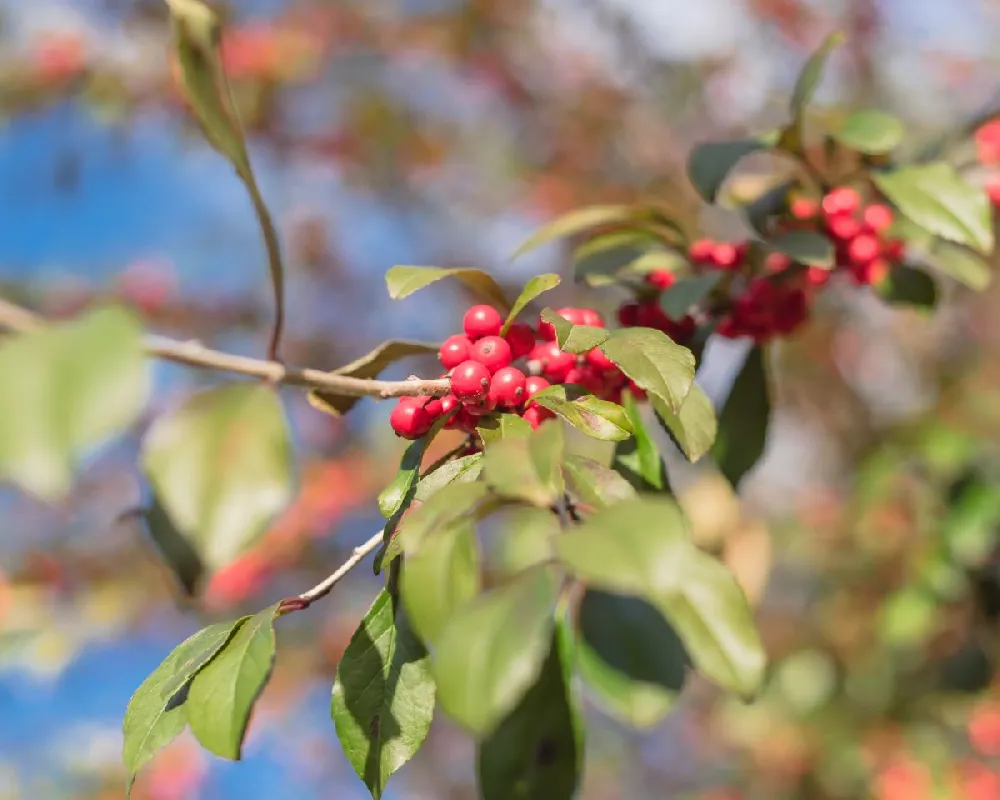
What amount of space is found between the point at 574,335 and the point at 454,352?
0.33 ft

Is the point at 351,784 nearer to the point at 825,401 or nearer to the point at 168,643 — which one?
the point at 168,643

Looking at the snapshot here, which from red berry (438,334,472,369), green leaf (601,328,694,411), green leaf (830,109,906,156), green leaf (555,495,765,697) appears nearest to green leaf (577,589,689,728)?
green leaf (555,495,765,697)

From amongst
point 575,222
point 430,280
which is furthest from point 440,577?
point 575,222

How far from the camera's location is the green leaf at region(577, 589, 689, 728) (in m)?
0.40

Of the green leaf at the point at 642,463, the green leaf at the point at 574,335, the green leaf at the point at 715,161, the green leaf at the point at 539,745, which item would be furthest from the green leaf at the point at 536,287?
the green leaf at the point at 715,161

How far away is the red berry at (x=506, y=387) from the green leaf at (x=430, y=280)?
0.08m

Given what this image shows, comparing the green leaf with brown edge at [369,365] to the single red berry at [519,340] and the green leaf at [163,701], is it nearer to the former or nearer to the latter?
the single red berry at [519,340]

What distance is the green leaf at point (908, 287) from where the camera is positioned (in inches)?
39.4

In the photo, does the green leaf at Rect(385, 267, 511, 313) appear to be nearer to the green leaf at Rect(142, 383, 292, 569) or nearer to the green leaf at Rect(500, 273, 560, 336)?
the green leaf at Rect(500, 273, 560, 336)

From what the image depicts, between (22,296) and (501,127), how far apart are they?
2431 millimetres

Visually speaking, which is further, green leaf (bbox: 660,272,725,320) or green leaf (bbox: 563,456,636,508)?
green leaf (bbox: 660,272,725,320)

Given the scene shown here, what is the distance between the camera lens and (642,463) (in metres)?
0.67

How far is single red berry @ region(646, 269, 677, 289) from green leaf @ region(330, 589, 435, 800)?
478 mm

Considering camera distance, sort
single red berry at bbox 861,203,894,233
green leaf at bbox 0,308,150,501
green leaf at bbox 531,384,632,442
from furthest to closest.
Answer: single red berry at bbox 861,203,894,233 < green leaf at bbox 531,384,632,442 < green leaf at bbox 0,308,150,501
